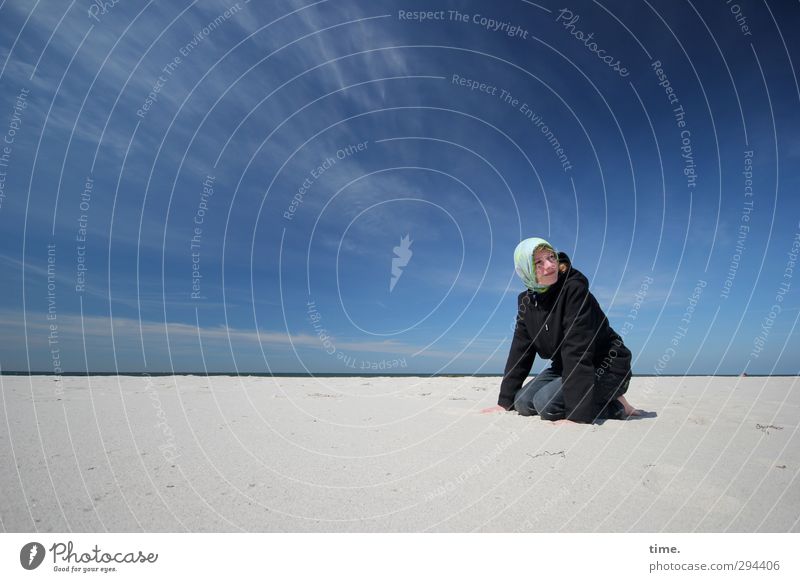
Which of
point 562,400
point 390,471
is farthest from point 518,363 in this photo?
point 390,471

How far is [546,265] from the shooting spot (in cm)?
428

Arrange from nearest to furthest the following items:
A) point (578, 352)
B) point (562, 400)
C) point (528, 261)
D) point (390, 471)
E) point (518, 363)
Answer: point (390, 471) → point (578, 352) → point (562, 400) → point (528, 261) → point (518, 363)

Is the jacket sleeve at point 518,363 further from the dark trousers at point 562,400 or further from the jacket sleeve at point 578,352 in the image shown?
the jacket sleeve at point 578,352

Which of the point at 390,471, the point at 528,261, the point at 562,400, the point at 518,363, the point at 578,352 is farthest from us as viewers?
the point at 518,363

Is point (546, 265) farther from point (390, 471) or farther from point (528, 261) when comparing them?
point (390, 471)

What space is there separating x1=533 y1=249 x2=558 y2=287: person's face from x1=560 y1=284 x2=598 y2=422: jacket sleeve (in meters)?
0.22

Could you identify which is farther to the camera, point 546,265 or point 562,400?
point 546,265

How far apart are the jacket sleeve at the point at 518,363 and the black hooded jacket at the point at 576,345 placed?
12mm

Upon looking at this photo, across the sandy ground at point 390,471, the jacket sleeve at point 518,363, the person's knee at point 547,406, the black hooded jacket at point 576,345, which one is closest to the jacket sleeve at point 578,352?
the black hooded jacket at point 576,345

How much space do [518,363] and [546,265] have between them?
132 cm

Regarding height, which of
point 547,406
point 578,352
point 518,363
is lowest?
point 547,406

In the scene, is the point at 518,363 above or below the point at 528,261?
below

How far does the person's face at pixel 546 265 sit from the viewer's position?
4.29 metres
